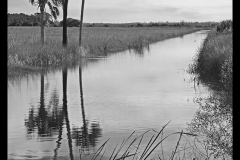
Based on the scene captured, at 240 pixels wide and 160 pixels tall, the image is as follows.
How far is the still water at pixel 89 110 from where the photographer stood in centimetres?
820

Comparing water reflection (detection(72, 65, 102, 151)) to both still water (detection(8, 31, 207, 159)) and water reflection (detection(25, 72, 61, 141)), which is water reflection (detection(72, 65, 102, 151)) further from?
water reflection (detection(25, 72, 61, 141))

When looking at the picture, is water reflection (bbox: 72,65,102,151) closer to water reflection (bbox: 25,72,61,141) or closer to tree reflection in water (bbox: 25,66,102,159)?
tree reflection in water (bbox: 25,66,102,159)

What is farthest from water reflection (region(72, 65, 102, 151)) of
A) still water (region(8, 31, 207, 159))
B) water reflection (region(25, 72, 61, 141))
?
water reflection (region(25, 72, 61, 141))

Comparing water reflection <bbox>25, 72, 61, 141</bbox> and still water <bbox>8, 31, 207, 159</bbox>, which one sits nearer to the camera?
still water <bbox>8, 31, 207, 159</bbox>

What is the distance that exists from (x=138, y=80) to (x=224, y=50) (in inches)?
165

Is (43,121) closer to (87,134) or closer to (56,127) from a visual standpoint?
(56,127)

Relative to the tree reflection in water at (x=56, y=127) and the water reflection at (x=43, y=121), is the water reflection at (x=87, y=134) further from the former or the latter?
the water reflection at (x=43, y=121)

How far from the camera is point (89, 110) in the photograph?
1222cm

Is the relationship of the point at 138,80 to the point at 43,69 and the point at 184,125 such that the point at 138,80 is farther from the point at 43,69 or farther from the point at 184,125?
the point at 184,125

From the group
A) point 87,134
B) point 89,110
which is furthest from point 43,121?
point 87,134

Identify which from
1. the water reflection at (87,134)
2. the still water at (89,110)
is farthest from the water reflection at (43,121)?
the water reflection at (87,134)

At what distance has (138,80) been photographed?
765 inches

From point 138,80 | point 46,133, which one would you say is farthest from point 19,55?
point 46,133

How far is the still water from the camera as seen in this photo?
8.20 m
